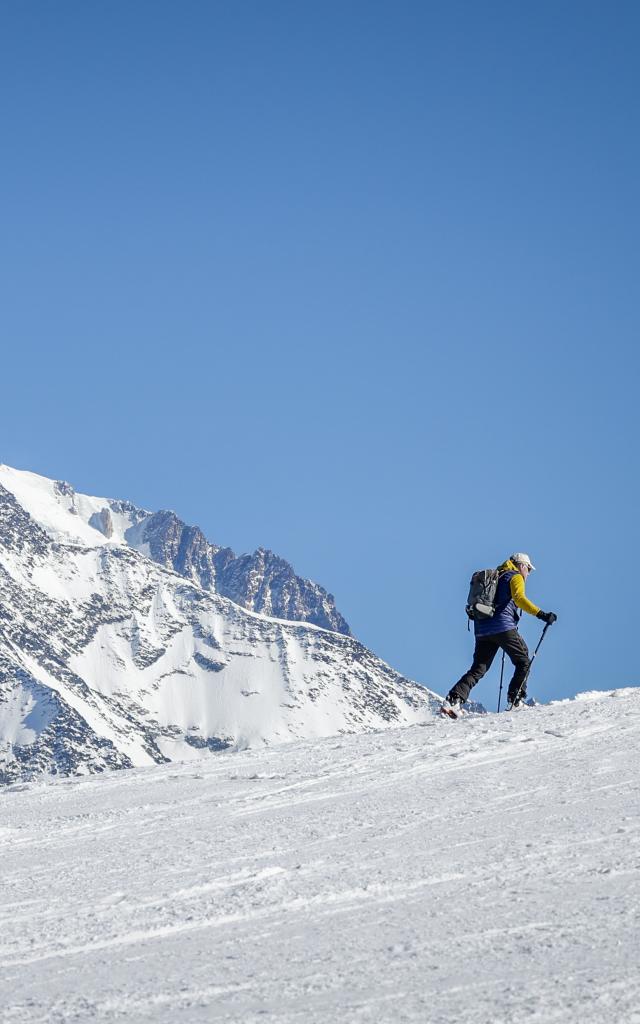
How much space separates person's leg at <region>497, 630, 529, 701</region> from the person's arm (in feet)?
1.20

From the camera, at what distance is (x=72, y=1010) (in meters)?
5.54

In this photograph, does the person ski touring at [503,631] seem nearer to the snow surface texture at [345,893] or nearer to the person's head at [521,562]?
the person's head at [521,562]

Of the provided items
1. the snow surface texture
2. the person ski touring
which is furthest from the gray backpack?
the snow surface texture

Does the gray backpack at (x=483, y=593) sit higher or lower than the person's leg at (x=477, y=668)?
higher

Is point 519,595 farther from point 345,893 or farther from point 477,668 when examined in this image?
point 345,893

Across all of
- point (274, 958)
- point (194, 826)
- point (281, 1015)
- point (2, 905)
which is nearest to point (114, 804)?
point (194, 826)

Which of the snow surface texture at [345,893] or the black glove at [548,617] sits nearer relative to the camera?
the snow surface texture at [345,893]

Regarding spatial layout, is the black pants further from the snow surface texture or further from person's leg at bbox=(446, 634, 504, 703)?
the snow surface texture

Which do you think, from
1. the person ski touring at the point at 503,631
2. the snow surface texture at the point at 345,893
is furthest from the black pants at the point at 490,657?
the snow surface texture at the point at 345,893

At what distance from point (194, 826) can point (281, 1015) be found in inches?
189

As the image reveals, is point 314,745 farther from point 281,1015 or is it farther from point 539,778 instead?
point 281,1015

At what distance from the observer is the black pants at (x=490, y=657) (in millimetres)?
16500

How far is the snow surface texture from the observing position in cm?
550

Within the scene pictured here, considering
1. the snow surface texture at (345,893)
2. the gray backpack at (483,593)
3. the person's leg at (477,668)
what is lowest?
the snow surface texture at (345,893)
